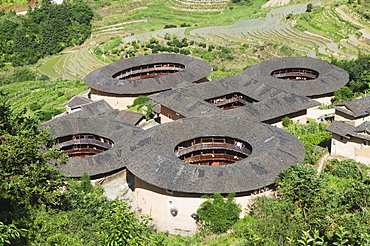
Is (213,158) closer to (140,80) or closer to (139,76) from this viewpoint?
(140,80)

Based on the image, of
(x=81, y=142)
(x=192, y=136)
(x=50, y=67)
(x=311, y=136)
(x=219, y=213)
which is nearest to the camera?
(x=219, y=213)

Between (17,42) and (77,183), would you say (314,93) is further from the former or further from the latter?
(17,42)

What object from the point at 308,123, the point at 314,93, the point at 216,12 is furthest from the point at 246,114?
the point at 216,12

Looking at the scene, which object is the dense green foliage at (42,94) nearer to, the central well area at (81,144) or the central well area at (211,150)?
the central well area at (81,144)

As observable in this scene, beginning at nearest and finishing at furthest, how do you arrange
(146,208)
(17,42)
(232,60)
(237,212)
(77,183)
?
1. (237,212)
2. (146,208)
3. (77,183)
4. (232,60)
5. (17,42)

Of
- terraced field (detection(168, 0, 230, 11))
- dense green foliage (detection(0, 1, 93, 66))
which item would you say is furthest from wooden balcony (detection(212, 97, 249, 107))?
terraced field (detection(168, 0, 230, 11))

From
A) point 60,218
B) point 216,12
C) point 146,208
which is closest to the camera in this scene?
point 60,218

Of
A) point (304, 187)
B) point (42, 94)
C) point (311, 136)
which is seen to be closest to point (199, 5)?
point (42, 94)
